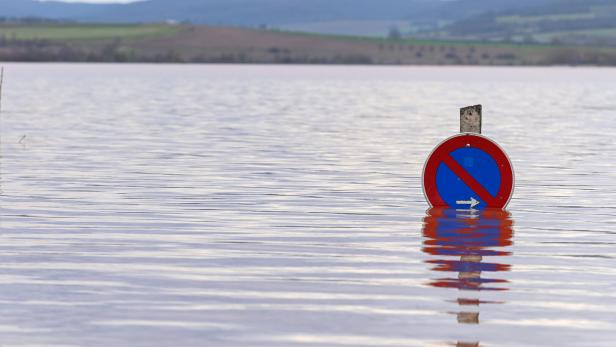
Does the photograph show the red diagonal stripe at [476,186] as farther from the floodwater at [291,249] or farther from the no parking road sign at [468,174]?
the floodwater at [291,249]

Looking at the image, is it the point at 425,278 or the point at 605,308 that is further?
the point at 425,278

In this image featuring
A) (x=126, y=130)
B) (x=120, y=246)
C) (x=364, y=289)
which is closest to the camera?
(x=364, y=289)

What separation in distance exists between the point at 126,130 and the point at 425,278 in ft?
108

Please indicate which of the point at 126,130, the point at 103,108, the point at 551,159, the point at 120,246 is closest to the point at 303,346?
the point at 120,246

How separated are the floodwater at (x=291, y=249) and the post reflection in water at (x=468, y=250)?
4 centimetres

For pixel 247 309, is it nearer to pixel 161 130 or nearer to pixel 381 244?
pixel 381 244

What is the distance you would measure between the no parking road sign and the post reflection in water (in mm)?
212

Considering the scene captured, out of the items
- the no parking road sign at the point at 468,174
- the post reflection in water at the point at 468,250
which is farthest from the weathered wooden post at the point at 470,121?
the post reflection in water at the point at 468,250

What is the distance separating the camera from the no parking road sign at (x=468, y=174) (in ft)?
68.4

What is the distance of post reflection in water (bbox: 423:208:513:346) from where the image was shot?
14.7m

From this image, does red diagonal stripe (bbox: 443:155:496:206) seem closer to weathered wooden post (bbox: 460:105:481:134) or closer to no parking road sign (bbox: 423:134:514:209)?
no parking road sign (bbox: 423:134:514:209)

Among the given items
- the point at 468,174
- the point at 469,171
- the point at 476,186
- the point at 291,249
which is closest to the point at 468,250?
the point at 291,249

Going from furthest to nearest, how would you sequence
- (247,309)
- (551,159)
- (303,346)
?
(551,159), (247,309), (303,346)

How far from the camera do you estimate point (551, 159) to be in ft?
117
